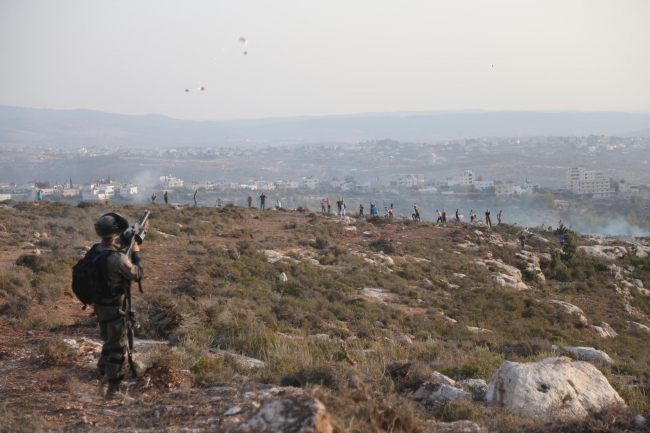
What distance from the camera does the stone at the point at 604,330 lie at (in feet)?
52.2

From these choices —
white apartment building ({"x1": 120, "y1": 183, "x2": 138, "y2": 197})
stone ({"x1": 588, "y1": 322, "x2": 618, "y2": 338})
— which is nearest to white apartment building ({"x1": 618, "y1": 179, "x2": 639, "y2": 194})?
white apartment building ({"x1": 120, "y1": 183, "x2": 138, "y2": 197})

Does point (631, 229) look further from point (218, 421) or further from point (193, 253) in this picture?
point (218, 421)

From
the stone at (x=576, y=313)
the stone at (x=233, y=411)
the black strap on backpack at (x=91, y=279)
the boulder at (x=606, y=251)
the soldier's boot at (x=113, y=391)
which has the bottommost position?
the boulder at (x=606, y=251)

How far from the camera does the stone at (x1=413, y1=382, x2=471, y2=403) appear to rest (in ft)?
19.0

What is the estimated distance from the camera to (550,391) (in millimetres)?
5594

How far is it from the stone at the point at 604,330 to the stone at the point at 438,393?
11.6 meters

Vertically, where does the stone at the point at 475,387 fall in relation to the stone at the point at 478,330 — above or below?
above

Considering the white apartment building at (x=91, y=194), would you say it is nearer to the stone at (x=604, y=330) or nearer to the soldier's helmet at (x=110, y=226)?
the stone at (x=604, y=330)

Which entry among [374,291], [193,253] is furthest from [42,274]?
[374,291]

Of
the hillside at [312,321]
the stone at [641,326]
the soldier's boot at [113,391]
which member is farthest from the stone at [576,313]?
the soldier's boot at [113,391]

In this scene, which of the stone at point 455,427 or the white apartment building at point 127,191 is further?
the white apartment building at point 127,191

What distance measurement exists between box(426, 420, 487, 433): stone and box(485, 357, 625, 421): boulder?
0.80m

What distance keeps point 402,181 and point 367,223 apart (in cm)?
13127

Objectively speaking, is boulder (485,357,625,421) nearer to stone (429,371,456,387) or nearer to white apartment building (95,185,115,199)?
stone (429,371,456,387)
